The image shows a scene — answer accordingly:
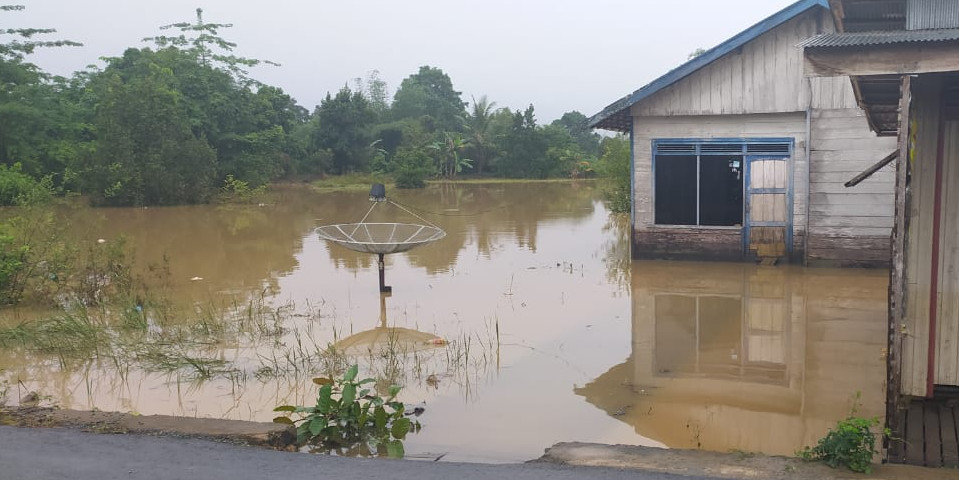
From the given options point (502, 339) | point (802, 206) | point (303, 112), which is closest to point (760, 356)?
point (502, 339)

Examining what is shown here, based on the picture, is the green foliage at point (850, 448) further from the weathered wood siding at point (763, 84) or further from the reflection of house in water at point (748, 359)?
the weathered wood siding at point (763, 84)

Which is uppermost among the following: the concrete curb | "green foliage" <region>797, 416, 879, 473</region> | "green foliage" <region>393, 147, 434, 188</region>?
"green foliage" <region>393, 147, 434, 188</region>

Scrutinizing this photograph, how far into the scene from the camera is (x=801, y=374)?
7840 millimetres

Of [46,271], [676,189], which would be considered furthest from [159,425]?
[676,189]

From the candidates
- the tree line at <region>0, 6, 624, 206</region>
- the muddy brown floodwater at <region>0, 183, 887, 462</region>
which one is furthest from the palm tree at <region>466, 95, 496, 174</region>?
the muddy brown floodwater at <region>0, 183, 887, 462</region>

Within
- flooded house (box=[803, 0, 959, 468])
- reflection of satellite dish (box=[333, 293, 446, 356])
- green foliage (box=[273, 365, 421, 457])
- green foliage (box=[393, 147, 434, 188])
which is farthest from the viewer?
green foliage (box=[393, 147, 434, 188])

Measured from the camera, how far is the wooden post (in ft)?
14.8

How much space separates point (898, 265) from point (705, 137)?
9635mm

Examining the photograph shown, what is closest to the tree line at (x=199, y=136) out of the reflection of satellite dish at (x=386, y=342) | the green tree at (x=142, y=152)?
the green tree at (x=142, y=152)

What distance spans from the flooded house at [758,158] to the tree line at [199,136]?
A: 196 centimetres

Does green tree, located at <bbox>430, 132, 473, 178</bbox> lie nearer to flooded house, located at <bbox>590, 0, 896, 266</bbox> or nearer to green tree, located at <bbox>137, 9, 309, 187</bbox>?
green tree, located at <bbox>137, 9, 309, 187</bbox>

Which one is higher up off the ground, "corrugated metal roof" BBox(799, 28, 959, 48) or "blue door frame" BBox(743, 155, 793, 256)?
"corrugated metal roof" BBox(799, 28, 959, 48)

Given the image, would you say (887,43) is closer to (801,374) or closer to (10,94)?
(801,374)

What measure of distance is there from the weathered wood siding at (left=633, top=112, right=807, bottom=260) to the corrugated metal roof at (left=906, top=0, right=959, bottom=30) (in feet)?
26.3
